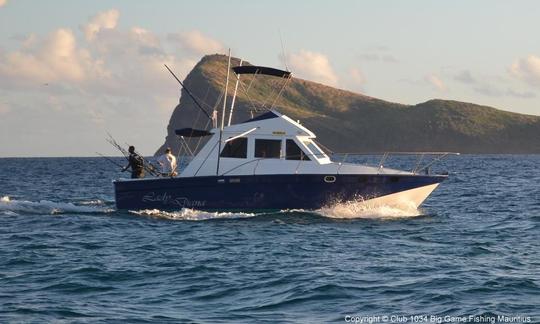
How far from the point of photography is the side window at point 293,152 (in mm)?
25203

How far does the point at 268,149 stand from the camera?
2544cm

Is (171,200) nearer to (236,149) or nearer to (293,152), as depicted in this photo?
(236,149)

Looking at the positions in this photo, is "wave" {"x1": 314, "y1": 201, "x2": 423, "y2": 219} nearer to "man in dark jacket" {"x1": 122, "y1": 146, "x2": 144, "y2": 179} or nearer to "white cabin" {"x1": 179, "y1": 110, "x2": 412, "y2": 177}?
"white cabin" {"x1": 179, "y1": 110, "x2": 412, "y2": 177}

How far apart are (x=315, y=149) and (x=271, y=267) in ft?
32.3

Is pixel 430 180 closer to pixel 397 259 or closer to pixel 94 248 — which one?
pixel 397 259

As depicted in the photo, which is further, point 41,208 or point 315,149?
point 41,208

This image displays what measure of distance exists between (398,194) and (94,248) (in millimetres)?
9811

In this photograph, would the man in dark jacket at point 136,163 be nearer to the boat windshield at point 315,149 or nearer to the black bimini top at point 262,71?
the black bimini top at point 262,71

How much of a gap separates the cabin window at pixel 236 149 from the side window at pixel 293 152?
4.23 feet

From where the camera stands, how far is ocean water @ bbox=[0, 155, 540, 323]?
12664 millimetres

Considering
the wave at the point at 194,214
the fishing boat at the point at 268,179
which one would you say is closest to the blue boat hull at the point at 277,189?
the fishing boat at the point at 268,179

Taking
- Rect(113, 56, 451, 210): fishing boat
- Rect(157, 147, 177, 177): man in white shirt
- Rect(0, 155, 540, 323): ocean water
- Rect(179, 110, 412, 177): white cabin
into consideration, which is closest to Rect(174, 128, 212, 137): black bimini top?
Rect(113, 56, 451, 210): fishing boat

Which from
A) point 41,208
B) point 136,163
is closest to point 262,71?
point 136,163

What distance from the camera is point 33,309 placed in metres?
12.7
